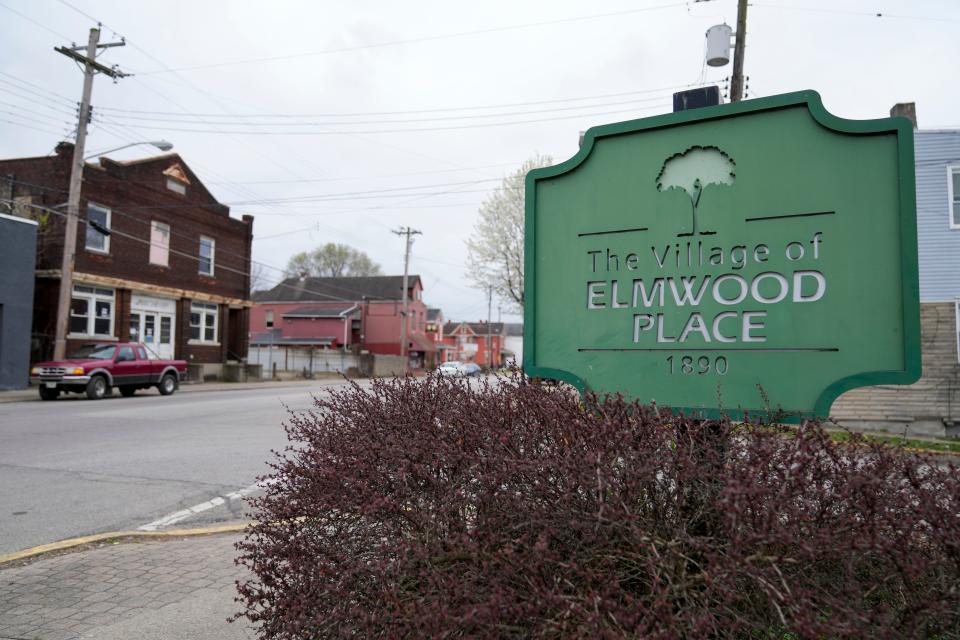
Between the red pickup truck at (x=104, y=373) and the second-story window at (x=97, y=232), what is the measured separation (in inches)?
254

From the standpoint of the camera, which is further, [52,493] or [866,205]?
[52,493]

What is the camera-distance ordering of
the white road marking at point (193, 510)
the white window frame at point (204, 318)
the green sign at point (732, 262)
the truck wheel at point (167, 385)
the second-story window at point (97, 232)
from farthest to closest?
the white window frame at point (204, 318), the second-story window at point (97, 232), the truck wheel at point (167, 385), the white road marking at point (193, 510), the green sign at point (732, 262)

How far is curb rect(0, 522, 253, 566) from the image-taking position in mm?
5257

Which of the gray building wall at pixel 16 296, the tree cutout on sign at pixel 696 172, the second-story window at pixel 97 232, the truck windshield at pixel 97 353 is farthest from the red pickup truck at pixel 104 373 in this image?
the tree cutout on sign at pixel 696 172

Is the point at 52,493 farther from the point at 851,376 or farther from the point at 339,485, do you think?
the point at 851,376

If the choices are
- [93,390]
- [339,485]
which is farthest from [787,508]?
[93,390]

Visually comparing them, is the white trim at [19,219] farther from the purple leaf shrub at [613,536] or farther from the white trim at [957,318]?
the white trim at [957,318]

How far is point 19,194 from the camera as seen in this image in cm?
2720

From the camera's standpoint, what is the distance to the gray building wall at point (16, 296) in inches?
891

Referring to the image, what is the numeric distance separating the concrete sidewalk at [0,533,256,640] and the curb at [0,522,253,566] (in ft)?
0.30

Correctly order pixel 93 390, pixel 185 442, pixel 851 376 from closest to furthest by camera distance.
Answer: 1. pixel 851 376
2. pixel 185 442
3. pixel 93 390

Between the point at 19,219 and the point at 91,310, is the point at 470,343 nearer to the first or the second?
the point at 91,310

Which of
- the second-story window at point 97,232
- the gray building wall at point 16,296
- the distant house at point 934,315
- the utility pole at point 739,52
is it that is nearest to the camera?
the utility pole at point 739,52

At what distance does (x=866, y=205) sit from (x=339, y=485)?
8.70 feet
